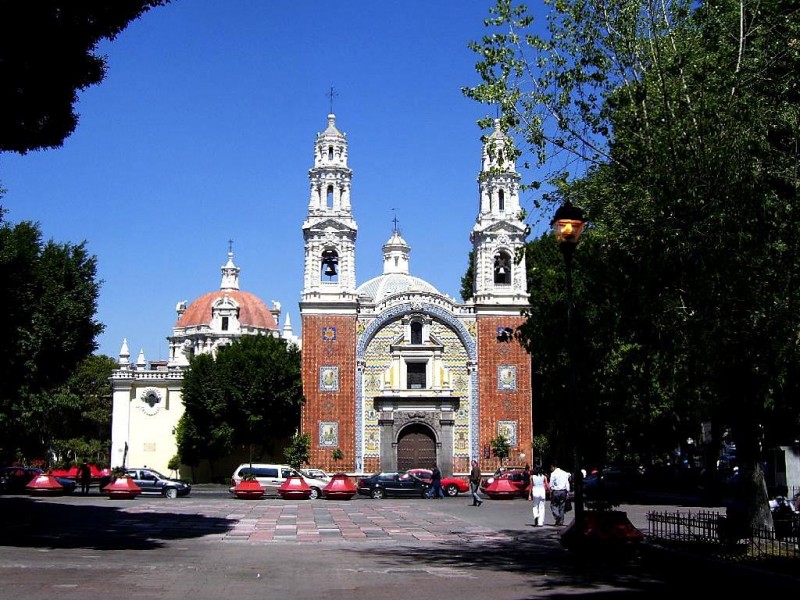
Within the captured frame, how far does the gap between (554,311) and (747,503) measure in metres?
5.07

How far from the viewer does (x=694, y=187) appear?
12531 mm

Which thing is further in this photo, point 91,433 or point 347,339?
point 91,433

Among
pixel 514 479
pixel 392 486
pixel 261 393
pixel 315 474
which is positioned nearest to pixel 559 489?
pixel 392 486

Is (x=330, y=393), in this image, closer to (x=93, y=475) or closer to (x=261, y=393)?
(x=261, y=393)

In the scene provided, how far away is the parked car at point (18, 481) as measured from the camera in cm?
3680

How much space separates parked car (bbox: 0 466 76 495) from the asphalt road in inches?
518


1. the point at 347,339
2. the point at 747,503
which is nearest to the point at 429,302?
the point at 347,339

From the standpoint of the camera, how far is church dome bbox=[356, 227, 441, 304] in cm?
5328

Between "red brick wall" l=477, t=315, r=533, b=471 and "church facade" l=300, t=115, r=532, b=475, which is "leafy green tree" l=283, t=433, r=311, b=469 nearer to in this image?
"church facade" l=300, t=115, r=532, b=475

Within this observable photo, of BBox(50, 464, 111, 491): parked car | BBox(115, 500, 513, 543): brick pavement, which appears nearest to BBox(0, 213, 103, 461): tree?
BBox(115, 500, 513, 543): brick pavement

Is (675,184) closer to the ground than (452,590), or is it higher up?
higher up

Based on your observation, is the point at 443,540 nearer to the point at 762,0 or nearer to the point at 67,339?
the point at 762,0

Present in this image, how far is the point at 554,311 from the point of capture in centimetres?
1770

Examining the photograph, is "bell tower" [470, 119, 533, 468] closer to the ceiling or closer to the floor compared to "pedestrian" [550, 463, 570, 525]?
closer to the ceiling
